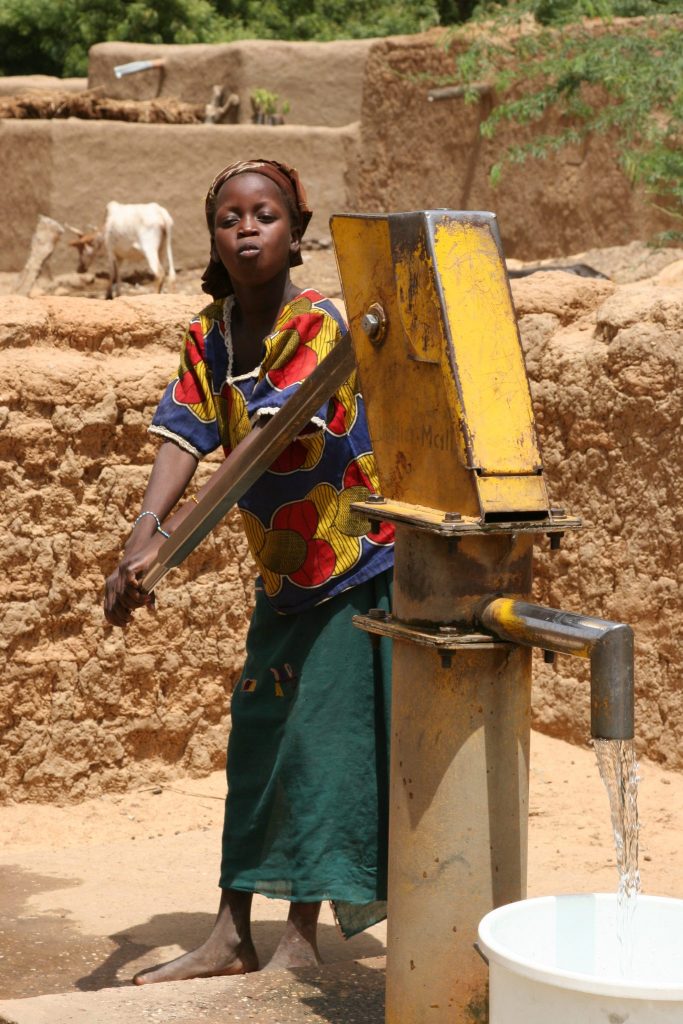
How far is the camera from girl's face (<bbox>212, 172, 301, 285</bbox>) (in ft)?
8.68

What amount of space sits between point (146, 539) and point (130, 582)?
0.09 m

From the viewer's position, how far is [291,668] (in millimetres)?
2779

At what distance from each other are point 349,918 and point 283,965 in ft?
0.48

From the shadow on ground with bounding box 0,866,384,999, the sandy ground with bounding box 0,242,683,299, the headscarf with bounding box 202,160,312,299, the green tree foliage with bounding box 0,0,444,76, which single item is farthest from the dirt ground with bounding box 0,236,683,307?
the headscarf with bounding box 202,160,312,299

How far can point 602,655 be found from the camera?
1.71 m

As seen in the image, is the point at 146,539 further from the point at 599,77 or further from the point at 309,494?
the point at 599,77

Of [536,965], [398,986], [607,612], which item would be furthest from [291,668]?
[607,612]

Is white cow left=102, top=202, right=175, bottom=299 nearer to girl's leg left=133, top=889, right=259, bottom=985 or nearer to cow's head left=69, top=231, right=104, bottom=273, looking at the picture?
cow's head left=69, top=231, right=104, bottom=273

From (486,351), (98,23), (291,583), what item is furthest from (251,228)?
(98,23)

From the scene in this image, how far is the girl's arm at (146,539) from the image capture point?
262cm

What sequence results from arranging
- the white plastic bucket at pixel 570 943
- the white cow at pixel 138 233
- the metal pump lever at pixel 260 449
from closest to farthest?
the white plastic bucket at pixel 570 943 → the metal pump lever at pixel 260 449 → the white cow at pixel 138 233

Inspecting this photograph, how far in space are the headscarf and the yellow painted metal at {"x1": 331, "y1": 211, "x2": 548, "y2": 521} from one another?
77 centimetres

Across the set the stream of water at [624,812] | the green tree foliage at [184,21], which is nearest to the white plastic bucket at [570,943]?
the stream of water at [624,812]

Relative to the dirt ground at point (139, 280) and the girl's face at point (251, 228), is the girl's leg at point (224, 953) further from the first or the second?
the dirt ground at point (139, 280)
